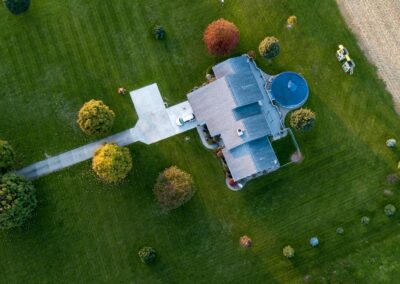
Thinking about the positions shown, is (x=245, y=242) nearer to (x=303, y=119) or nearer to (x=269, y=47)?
(x=303, y=119)

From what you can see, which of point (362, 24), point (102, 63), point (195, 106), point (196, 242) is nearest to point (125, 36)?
point (102, 63)

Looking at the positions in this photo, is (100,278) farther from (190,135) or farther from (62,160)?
(190,135)

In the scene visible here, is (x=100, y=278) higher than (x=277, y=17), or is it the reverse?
(x=277, y=17)

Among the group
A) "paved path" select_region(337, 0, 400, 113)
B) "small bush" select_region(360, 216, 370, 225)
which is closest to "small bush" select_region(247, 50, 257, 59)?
"paved path" select_region(337, 0, 400, 113)

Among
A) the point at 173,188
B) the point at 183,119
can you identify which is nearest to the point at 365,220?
the point at 173,188

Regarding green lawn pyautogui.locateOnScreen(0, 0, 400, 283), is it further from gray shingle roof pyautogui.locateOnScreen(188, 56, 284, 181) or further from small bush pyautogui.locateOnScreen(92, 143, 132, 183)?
small bush pyautogui.locateOnScreen(92, 143, 132, 183)

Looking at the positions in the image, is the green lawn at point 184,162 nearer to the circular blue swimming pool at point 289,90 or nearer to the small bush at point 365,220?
the small bush at point 365,220

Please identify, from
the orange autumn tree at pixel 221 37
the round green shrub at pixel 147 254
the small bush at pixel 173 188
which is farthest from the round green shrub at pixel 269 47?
the round green shrub at pixel 147 254
